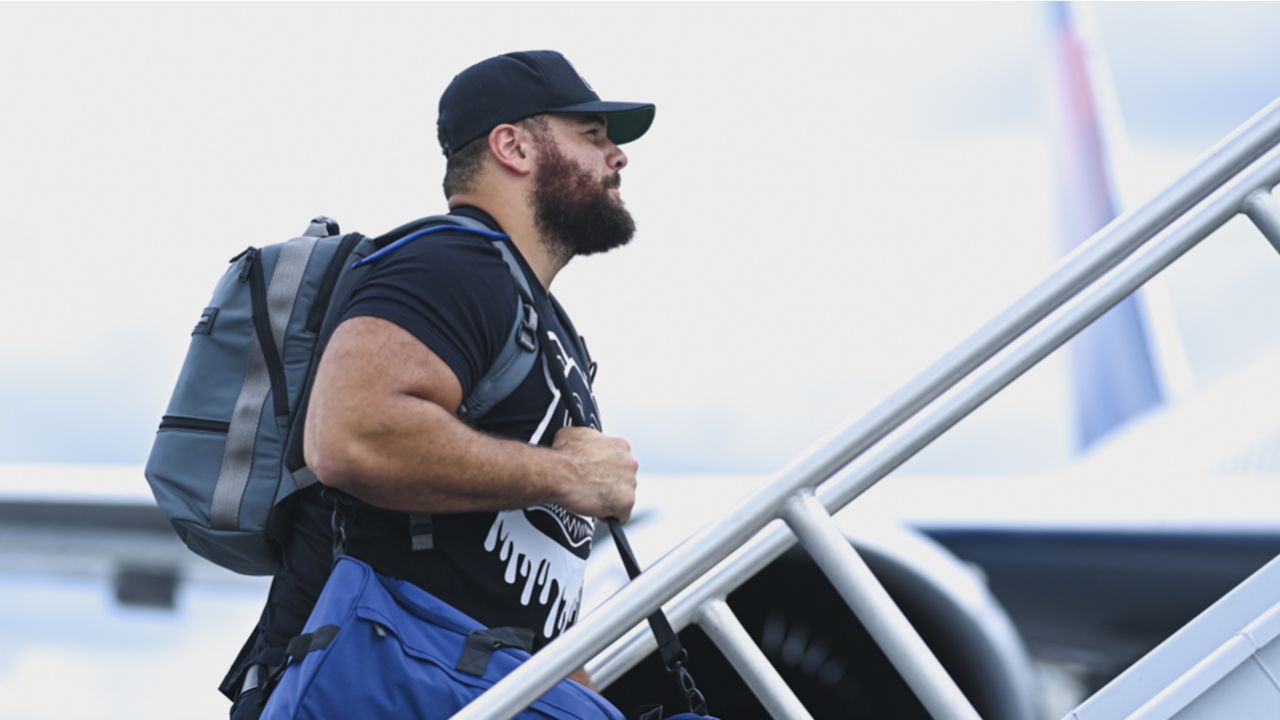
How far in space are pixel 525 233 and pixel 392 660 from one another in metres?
0.60

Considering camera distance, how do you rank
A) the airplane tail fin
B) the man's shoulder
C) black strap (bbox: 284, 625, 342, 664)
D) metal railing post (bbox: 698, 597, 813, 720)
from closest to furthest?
1. black strap (bbox: 284, 625, 342, 664)
2. the man's shoulder
3. metal railing post (bbox: 698, 597, 813, 720)
4. the airplane tail fin

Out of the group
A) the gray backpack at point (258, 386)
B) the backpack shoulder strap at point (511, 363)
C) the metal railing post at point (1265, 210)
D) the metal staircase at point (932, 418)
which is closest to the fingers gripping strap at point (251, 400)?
the gray backpack at point (258, 386)

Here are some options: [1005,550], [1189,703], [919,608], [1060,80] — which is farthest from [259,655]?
[1060,80]

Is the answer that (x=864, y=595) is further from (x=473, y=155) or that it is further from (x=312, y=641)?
(x=473, y=155)

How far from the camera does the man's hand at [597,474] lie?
4.71 ft

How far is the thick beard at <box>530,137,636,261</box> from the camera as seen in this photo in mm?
1678

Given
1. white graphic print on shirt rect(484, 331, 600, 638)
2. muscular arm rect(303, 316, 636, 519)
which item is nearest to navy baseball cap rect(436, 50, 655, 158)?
white graphic print on shirt rect(484, 331, 600, 638)

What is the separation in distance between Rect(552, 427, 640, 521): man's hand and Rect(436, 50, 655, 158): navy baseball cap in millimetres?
467

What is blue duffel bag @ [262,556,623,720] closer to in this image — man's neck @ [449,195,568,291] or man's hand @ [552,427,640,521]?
man's hand @ [552,427,640,521]

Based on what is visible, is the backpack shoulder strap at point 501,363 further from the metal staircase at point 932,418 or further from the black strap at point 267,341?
the metal staircase at point 932,418

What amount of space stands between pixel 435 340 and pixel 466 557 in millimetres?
266

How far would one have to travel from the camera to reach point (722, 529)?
1.22m

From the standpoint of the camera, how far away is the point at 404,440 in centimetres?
135

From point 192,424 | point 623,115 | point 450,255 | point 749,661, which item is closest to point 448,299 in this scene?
point 450,255
